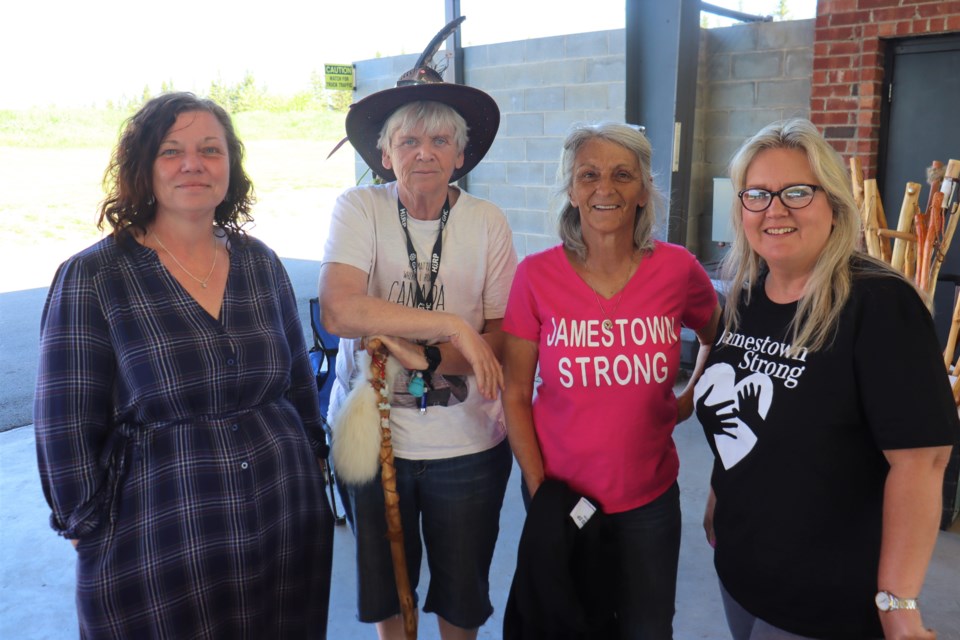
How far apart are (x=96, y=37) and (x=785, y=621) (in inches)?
338

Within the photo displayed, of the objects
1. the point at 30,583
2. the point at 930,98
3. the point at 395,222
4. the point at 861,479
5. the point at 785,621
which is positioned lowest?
the point at 30,583

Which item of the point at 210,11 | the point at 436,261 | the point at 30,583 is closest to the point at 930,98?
the point at 436,261

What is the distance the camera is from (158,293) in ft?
4.96

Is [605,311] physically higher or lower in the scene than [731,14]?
lower

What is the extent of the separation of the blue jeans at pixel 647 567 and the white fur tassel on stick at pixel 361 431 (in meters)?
0.56

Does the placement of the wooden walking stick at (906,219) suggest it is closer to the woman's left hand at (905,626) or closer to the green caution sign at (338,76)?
the woman's left hand at (905,626)

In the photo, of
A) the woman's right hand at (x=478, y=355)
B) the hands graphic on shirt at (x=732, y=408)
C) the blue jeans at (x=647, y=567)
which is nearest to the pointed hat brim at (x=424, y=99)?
the woman's right hand at (x=478, y=355)

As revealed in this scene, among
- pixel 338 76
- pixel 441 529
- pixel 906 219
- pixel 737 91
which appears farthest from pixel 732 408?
pixel 338 76

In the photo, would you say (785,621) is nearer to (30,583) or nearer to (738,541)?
(738,541)

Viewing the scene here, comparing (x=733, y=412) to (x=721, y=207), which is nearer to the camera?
(x=733, y=412)

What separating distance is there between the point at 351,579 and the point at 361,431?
1384 mm

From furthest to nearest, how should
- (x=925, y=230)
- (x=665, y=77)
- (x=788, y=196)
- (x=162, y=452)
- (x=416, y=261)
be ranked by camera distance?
(x=665, y=77), (x=925, y=230), (x=416, y=261), (x=162, y=452), (x=788, y=196)

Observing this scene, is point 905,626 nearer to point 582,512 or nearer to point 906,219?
point 582,512

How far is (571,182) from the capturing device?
1669 millimetres
